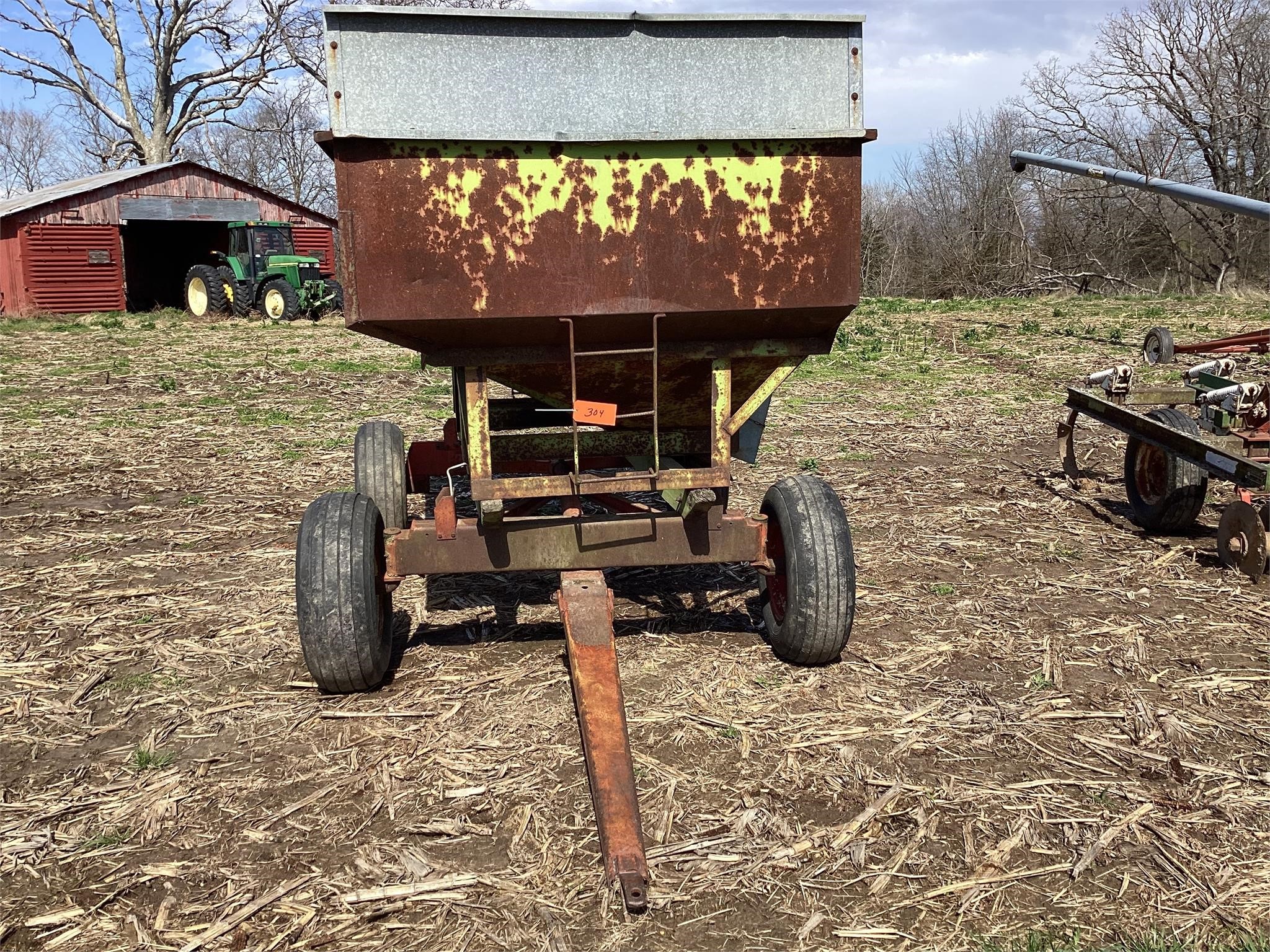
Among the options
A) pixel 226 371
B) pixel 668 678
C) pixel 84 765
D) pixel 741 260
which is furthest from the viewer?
pixel 226 371

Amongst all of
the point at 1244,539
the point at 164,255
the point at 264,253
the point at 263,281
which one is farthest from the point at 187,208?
the point at 1244,539

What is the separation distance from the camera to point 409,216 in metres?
3.81

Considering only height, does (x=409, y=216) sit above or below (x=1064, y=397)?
above

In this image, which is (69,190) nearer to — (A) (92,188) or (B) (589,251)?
(A) (92,188)

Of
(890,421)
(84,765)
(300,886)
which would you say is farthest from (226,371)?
(300,886)

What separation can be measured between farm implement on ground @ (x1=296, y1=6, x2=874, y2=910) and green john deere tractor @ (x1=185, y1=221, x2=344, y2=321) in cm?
2113

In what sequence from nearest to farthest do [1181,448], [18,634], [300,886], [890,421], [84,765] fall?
[300,886] → [84,765] → [18,634] → [1181,448] → [890,421]

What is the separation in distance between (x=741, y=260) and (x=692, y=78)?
70 cm

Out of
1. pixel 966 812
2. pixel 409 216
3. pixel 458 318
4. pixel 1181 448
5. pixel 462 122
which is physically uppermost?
pixel 462 122

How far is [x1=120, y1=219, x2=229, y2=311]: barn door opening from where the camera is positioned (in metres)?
31.0

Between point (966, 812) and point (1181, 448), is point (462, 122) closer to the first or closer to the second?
point (966, 812)

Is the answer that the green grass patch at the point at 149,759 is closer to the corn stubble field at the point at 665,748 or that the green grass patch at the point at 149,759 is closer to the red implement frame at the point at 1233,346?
the corn stubble field at the point at 665,748

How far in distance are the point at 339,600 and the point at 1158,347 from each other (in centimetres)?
1276

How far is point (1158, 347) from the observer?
1373 cm
